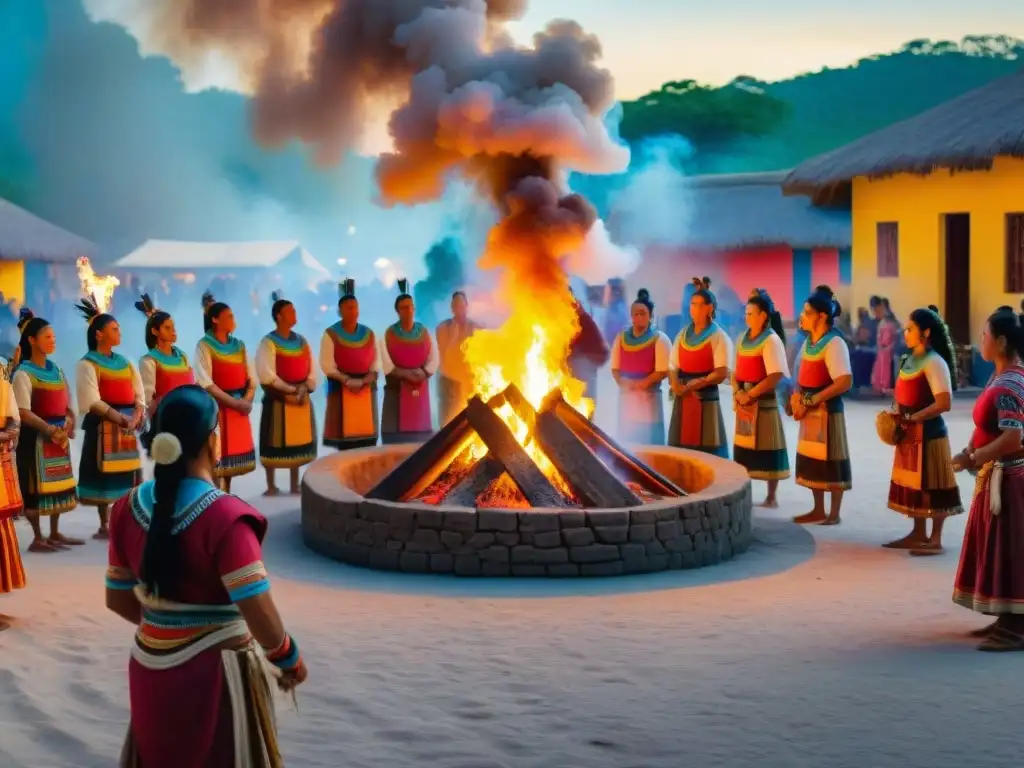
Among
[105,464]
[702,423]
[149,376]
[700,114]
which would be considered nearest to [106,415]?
[105,464]

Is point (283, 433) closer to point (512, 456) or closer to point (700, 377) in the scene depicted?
point (512, 456)

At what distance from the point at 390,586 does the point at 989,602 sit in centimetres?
333

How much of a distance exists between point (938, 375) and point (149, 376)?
5536mm

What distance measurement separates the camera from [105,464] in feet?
29.8

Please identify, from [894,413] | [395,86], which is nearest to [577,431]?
[894,413]

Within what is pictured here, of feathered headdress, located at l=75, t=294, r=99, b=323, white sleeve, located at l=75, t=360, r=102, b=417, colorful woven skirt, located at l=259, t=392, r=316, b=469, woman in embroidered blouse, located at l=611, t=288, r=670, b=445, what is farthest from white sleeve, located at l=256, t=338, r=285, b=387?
woman in embroidered blouse, located at l=611, t=288, r=670, b=445

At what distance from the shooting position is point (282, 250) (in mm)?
34969

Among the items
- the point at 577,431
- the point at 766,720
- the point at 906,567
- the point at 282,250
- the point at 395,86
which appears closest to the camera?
the point at 766,720

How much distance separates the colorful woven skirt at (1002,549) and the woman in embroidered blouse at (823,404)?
3.13 metres

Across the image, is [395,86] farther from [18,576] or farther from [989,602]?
[989,602]

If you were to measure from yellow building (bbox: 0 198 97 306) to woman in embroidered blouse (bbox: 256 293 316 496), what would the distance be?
1717 centimetres

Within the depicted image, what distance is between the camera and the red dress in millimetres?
6129

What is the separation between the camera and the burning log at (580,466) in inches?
322

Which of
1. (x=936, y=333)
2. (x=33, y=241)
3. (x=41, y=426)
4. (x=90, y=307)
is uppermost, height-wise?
(x=33, y=241)
